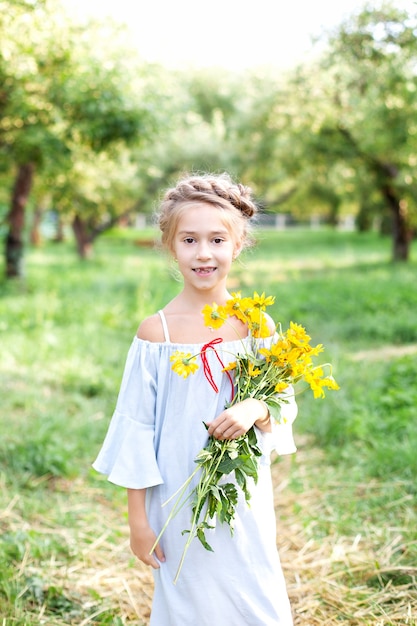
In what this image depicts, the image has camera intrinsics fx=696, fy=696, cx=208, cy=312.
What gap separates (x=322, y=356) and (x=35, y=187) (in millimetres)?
9936

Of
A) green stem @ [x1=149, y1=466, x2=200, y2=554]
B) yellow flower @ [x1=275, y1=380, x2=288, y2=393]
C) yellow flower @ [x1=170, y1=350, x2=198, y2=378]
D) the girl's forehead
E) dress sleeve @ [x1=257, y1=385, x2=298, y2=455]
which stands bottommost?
green stem @ [x1=149, y1=466, x2=200, y2=554]

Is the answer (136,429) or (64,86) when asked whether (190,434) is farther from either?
(64,86)

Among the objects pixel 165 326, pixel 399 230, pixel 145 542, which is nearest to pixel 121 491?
pixel 145 542

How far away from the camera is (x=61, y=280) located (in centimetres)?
1378

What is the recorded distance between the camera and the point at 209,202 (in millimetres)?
2145

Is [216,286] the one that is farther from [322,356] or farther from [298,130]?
[298,130]

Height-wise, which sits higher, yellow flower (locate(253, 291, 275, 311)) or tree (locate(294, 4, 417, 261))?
tree (locate(294, 4, 417, 261))

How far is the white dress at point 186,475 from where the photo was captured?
2139 mm

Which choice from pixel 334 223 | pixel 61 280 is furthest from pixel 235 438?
pixel 334 223

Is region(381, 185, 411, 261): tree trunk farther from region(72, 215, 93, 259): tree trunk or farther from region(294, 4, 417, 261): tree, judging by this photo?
region(72, 215, 93, 259): tree trunk

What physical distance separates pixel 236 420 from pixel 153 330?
1.35 ft

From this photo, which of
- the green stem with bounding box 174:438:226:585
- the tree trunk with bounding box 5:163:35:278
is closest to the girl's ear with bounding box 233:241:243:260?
the green stem with bounding box 174:438:226:585

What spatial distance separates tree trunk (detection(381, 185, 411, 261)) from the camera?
16.6 metres

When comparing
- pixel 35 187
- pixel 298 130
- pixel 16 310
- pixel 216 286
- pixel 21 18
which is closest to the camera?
pixel 216 286
